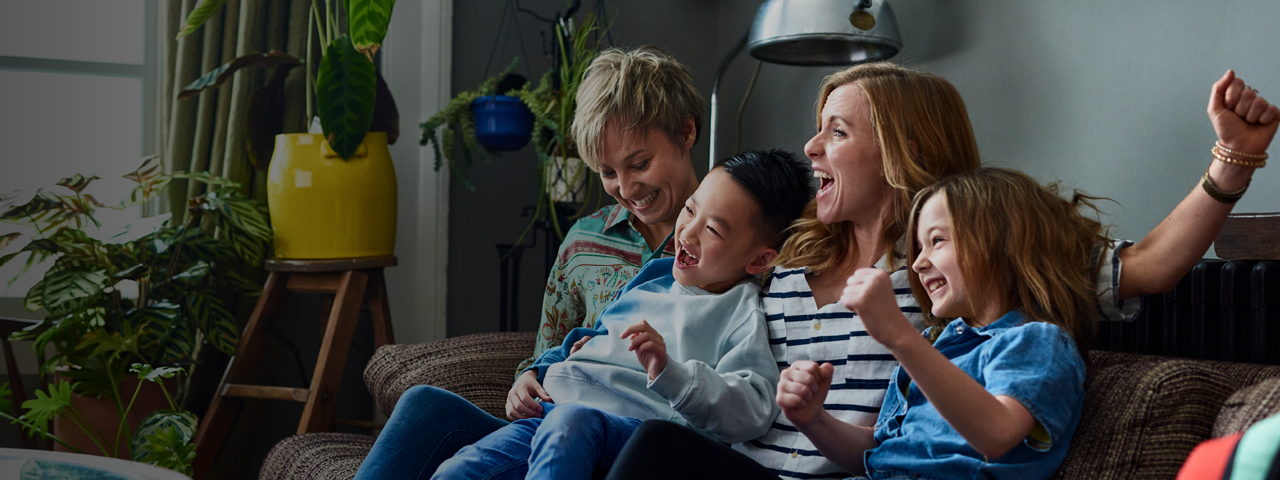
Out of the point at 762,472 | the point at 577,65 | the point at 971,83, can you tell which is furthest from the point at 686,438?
the point at 577,65

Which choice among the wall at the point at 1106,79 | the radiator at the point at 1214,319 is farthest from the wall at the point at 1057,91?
the radiator at the point at 1214,319

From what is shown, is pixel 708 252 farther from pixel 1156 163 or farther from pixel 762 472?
pixel 1156 163

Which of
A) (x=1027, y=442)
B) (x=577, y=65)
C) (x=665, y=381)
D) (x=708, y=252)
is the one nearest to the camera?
(x=1027, y=442)

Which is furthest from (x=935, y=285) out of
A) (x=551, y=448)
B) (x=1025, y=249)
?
(x=551, y=448)

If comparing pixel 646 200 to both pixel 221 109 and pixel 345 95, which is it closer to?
pixel 345 95

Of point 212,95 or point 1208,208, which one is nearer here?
point 1208,208

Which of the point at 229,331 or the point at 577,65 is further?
the point at 577,65

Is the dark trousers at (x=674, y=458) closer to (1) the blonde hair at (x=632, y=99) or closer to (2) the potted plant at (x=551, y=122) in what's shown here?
(1) the blonde hair at (x=632, y=99)

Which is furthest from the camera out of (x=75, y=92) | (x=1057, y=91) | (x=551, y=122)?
(x=75, y=92)

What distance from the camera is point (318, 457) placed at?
143 cm

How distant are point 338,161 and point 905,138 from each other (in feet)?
4.83

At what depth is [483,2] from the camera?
2.74 m

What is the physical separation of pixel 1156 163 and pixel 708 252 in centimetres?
95

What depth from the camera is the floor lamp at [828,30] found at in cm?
178
